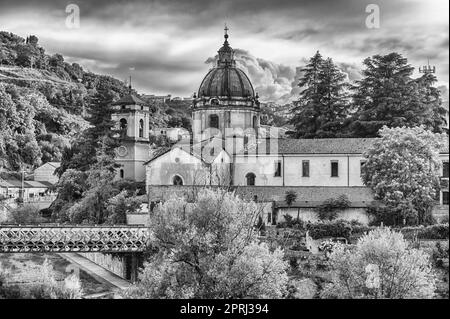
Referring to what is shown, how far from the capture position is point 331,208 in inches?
1561

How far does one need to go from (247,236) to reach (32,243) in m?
9.67

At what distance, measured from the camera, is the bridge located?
34.3m

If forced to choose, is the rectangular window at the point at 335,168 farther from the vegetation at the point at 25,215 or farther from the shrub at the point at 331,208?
the vegetation at the point at 25,215

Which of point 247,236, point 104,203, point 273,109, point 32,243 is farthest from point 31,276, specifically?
point 273,109

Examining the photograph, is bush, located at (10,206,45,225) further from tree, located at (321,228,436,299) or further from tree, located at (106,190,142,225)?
tree, located at (321,228,436,299)

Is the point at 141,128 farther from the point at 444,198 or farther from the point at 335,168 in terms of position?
the point at 444,198

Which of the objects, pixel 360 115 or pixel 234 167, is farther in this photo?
pixel 360 115

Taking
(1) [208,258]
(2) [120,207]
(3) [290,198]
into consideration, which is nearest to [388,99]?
(3) [290,198]

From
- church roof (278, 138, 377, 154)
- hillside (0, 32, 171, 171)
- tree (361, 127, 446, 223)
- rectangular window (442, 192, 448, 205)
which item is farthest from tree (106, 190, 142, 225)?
rectangular window (442, 192, 448, 205)

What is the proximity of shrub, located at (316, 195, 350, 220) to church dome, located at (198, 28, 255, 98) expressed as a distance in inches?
572

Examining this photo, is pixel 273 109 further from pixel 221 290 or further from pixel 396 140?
pixel 221 290

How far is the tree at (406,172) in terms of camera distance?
3906cm

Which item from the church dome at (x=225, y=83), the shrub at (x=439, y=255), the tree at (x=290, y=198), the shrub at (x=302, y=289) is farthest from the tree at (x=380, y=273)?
the church dome at (x=225, y=83)

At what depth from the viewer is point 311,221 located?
39.5 meters
